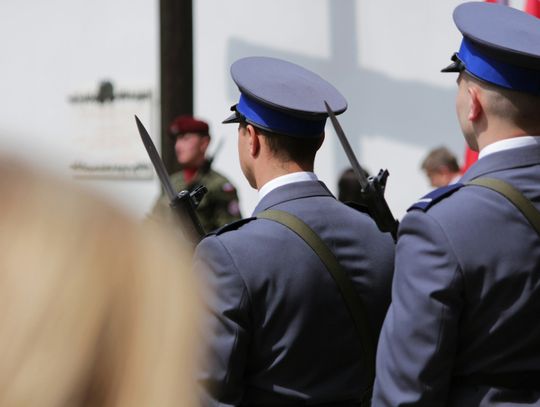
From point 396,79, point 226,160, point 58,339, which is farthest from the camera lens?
point 226,160

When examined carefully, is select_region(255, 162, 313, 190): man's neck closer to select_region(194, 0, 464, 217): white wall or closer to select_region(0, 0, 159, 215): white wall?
select_region(194, 0, 464, 217): white wall

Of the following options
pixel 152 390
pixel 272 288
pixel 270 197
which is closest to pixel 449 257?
pixel 272 288

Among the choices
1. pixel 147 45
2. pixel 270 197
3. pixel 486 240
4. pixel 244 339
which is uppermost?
pixel 486 240

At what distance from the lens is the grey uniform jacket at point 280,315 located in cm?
233

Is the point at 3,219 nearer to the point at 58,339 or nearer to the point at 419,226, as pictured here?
the point at 58,339

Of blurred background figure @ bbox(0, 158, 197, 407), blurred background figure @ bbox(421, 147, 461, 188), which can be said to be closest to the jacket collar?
blurred background figure @ bbox(0, 158, 197, 407)

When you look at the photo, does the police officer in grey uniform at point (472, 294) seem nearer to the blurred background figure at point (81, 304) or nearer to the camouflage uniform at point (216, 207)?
the blurred background figure at point (81, 304)

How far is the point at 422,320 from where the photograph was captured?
6.53 ft

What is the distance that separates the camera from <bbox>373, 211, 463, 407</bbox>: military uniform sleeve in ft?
6.48

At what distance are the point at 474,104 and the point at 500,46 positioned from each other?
0.44 ft

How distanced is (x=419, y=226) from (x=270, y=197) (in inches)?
23.3

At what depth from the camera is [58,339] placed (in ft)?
3.17

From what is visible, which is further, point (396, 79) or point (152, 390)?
point (396, 79)

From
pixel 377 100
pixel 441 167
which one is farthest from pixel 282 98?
pixel 377 100
